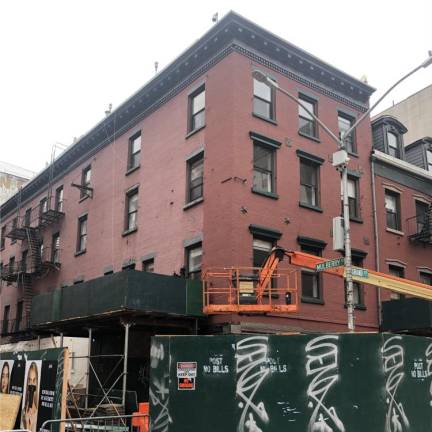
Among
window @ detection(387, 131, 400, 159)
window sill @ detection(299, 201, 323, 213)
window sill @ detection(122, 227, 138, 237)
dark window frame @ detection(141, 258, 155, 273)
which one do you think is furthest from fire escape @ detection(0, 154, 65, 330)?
window @ detection(387, 131, 400, 159)

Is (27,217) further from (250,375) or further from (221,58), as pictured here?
(250,375)

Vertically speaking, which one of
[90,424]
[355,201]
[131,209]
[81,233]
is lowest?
[90,424]

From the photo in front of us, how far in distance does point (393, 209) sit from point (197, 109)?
1093 centimetres

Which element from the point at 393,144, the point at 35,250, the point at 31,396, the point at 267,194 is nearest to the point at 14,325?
the point at 35,250

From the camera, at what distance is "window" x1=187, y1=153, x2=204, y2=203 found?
21.5 m

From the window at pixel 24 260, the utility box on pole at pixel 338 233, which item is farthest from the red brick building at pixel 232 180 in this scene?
the window at pixel 24 260

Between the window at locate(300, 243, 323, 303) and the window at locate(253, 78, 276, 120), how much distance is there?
550 centimetres

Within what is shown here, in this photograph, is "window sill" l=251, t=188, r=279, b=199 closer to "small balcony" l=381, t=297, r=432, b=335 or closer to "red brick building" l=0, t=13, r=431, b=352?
"red brick building" l=0, t=13, r=431, b=352

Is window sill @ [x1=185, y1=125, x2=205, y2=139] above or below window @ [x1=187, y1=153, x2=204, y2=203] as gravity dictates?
above

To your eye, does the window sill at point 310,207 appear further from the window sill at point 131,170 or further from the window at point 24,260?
the window at point 24,260

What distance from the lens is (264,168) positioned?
843 inches

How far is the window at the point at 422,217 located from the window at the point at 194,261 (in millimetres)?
12044

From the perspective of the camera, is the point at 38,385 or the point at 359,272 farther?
the point at 359,272

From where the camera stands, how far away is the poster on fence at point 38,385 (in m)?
11.9
